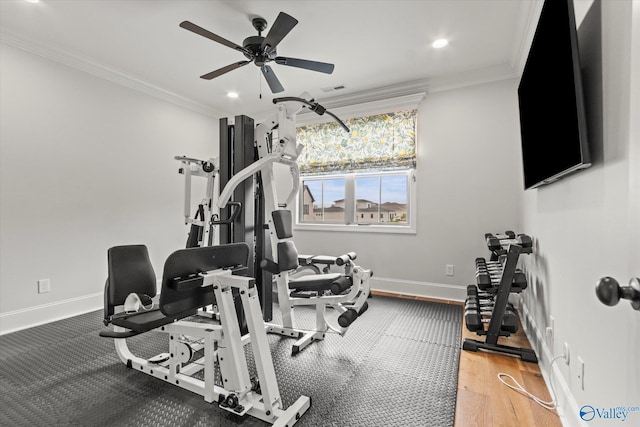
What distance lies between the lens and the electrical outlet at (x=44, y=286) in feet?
9.68

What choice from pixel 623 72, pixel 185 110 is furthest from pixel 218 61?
pixel 623 72

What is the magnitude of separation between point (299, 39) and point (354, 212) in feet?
7.44

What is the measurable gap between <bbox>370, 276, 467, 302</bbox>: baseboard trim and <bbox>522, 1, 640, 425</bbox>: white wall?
1920 millimetres

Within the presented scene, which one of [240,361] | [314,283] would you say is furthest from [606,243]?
[314,283]

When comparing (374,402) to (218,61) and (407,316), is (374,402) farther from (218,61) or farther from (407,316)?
(218,61)

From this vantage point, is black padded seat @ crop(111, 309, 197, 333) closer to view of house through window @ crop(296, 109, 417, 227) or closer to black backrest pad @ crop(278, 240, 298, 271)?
black backrest pad @ crop(278, 240, 298, 271)

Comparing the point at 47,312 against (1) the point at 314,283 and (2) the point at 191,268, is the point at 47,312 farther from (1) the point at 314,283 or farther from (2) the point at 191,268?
(1) the point at 314,283

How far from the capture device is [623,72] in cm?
93

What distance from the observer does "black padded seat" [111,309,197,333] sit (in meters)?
1.73

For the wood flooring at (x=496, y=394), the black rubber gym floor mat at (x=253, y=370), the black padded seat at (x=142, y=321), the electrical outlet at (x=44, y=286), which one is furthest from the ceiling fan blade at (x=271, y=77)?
the electrical outlet at (x=44, y=286)

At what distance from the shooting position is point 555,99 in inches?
54.9

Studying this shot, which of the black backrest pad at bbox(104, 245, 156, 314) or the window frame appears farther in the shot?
the window frame

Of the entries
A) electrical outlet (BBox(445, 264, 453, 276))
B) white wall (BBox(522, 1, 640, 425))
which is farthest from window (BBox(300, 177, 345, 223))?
white wall (BBox(522, 1, 640, 425))

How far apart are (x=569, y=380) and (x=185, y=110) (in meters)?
4.91
